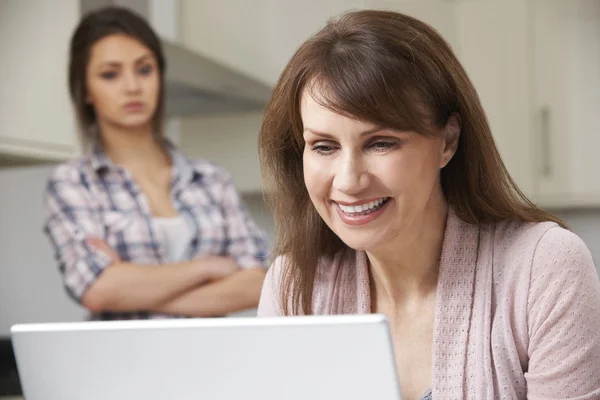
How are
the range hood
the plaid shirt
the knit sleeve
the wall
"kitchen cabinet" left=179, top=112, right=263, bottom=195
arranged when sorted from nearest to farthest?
the knit sleeve < the plaid shirt < the range hood < "kitchen cabinet" left=179, top=112, right=263, bottom=195 < the wall

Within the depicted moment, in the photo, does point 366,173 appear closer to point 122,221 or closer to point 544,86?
point 122,221

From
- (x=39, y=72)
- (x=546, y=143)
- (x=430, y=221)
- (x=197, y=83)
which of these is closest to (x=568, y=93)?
(x=546, y=143)

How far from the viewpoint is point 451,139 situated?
1176 mm

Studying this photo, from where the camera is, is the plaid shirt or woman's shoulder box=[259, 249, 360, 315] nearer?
woman's shoulder box=[259, 249, 360, 315]

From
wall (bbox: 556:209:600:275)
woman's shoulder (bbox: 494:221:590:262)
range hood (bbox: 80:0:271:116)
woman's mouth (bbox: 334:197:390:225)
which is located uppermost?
range hood (bbox: 80:0:271:116)

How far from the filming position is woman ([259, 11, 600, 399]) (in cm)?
106

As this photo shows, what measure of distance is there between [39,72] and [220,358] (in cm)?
215

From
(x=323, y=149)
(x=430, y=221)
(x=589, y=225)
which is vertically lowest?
(x=589, y=225)

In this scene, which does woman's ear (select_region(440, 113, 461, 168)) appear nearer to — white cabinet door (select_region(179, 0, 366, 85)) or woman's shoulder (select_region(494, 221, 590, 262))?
woman's shoulder (select_region(494, 221, 590, 262))

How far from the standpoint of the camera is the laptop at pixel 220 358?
0.67m

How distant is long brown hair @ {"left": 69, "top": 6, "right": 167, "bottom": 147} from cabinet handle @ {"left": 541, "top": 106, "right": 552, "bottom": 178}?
1420 millimetres

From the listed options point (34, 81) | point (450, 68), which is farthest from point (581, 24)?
point (450, 68)

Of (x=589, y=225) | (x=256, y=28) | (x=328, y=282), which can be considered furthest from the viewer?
(x=589, y=225)

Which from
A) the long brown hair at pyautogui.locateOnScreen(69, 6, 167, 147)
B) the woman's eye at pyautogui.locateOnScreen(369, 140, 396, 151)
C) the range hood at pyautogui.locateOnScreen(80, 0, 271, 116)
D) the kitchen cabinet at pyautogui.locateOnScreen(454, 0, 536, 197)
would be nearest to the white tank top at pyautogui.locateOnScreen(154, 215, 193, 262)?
the long brown hair at pyautogui.locateOnScreen(69, 6, 167, 147)
